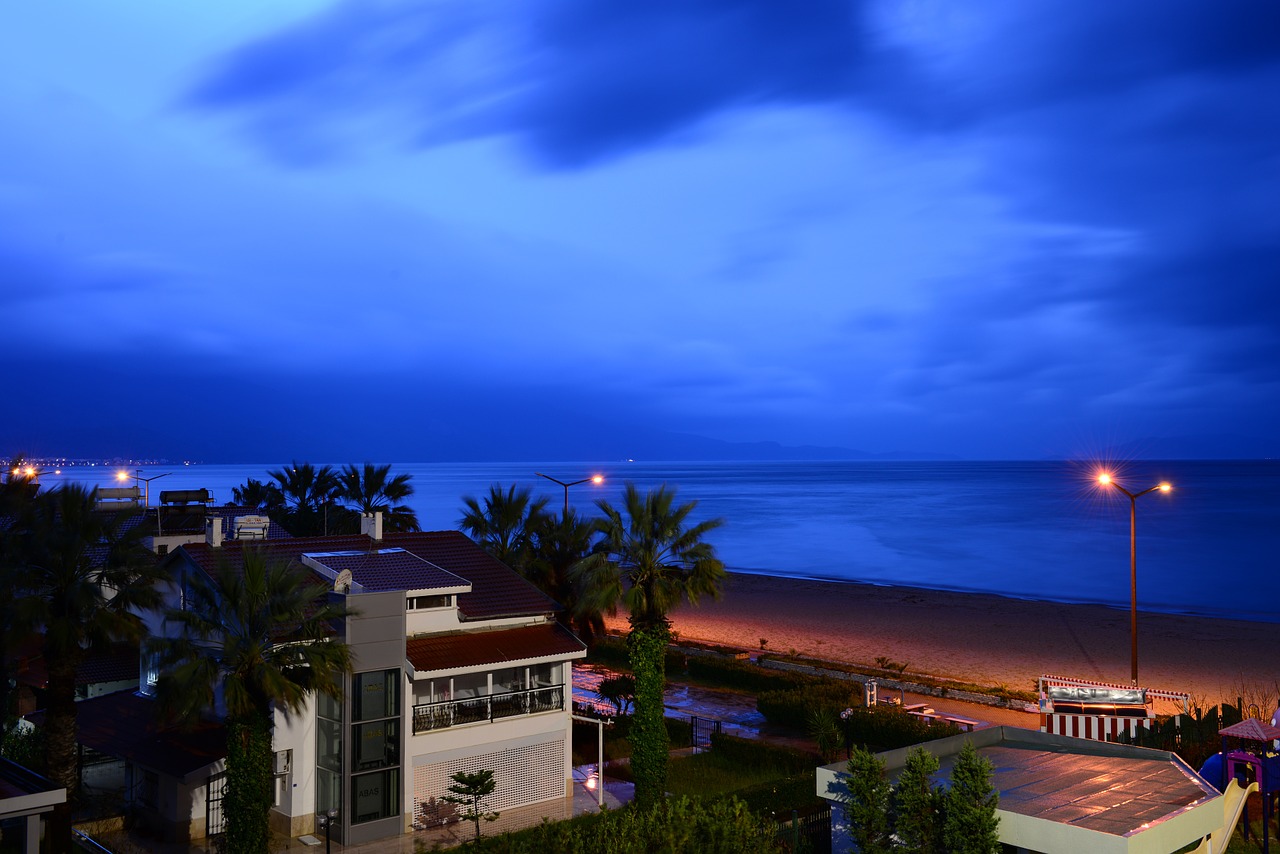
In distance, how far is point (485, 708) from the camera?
2212cm

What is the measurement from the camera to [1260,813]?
19234 millimetres

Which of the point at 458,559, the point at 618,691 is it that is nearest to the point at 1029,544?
the point at 618,691

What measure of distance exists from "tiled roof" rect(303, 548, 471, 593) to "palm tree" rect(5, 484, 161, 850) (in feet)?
12.6

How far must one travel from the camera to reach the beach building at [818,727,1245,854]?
12.7 meters

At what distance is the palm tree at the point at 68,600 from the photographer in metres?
19.4

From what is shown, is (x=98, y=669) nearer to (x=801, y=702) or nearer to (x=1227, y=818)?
(x=801, y=702)

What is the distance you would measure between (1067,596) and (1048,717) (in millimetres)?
47917

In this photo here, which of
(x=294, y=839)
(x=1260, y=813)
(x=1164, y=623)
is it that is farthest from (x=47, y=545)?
(x=1164, y=623)

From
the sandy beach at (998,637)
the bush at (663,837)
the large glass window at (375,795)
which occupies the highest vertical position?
the bush at (663,837)

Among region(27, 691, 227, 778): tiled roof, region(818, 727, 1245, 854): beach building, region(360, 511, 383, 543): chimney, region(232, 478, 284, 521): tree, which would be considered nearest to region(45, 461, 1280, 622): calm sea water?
region(232, 478, 284, 521): tree

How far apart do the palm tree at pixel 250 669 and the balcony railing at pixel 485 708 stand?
130 inches

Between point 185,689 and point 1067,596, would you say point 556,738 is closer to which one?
point 185,689

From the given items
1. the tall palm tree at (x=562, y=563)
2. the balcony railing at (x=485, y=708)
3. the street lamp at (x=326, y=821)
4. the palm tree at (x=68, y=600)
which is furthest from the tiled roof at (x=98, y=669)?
the tall palm tree at (x=562, y=563)

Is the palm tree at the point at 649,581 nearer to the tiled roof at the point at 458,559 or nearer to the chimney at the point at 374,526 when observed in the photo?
the tiled roof at the point at 458,559
